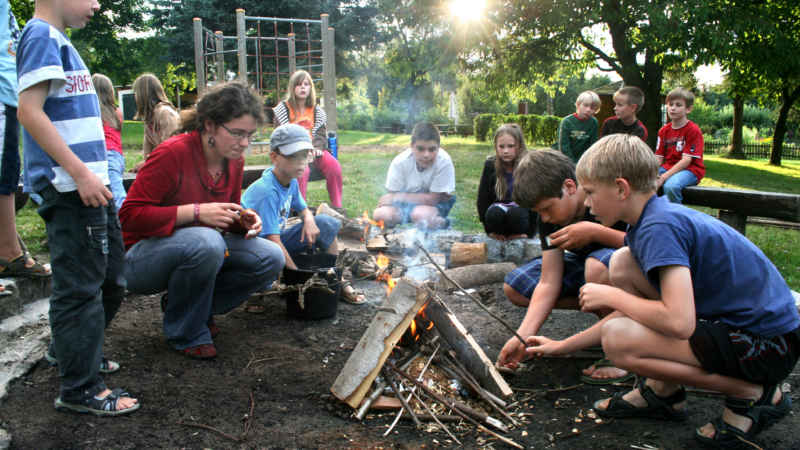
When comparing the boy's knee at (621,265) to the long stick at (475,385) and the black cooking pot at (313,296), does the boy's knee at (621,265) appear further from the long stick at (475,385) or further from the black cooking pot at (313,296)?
the black cooking pot at (313,296)

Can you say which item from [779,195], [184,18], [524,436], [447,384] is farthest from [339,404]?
[184,18]

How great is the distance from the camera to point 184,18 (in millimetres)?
22875

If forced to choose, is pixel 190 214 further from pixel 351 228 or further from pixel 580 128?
pixel 580 128

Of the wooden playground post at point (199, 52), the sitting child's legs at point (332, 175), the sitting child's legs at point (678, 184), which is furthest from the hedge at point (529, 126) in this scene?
the sitting child's legs at point (678, 184)

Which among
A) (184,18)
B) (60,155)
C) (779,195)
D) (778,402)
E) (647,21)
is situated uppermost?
(184,18)

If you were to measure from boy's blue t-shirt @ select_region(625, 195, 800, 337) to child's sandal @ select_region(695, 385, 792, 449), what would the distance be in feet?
0.97

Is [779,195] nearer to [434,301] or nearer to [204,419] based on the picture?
[434,301]

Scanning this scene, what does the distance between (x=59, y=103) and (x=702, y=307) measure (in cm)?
279

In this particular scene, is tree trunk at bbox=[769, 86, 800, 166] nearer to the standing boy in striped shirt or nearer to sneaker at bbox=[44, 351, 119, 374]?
sneaker at bbox=[44, 351, 119, 374]

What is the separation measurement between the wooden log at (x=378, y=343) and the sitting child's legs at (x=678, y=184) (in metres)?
4.12

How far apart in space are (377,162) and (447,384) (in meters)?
11.3

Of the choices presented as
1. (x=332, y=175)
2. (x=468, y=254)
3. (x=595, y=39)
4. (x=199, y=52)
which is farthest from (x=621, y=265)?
(x=595, y=39)

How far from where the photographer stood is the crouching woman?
2.90 metres

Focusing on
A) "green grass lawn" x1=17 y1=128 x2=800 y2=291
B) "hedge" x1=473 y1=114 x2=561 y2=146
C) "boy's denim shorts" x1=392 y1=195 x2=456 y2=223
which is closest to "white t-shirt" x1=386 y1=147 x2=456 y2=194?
"boy's denim shorts" x1=392 y1=195 x2=456 y2=223
